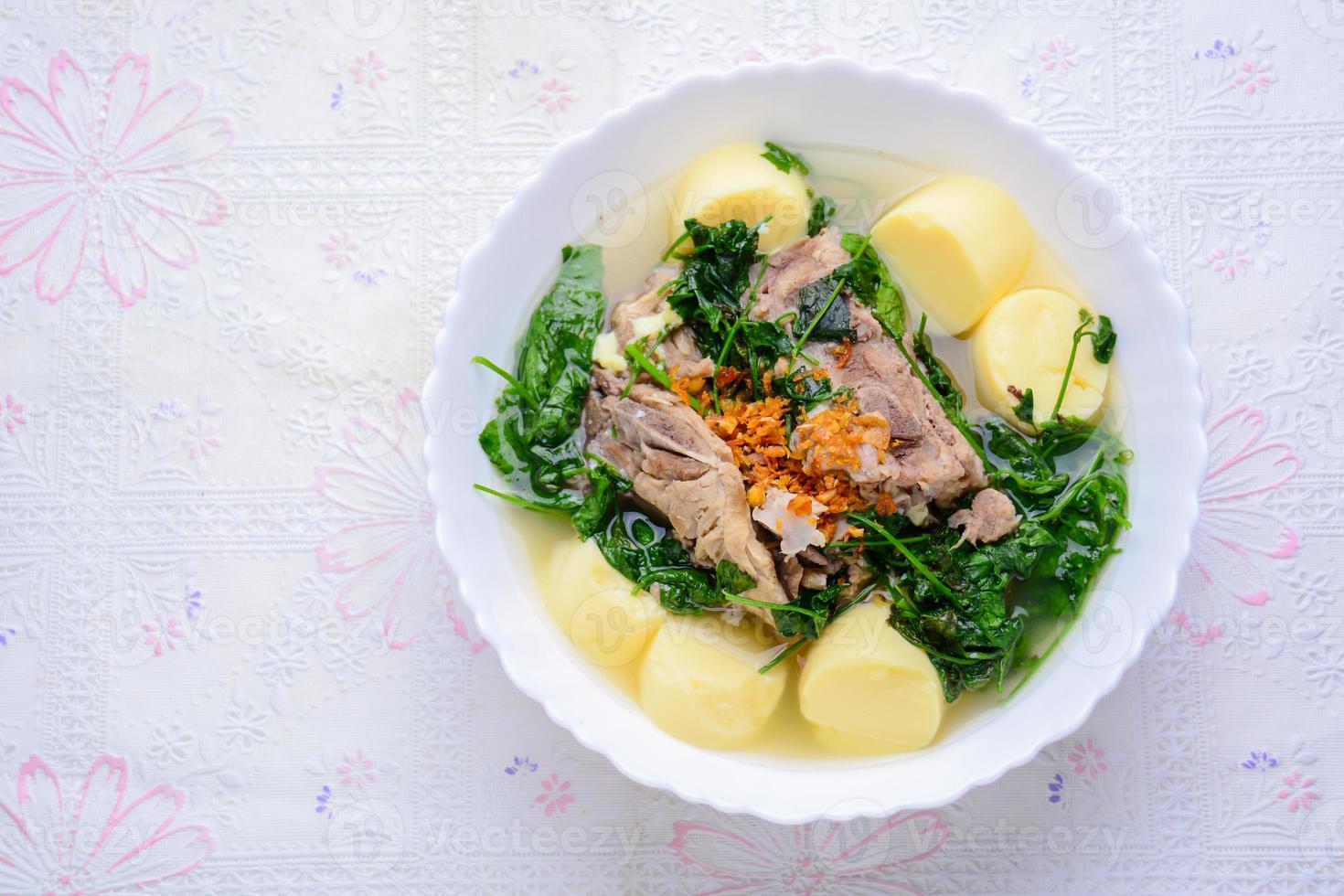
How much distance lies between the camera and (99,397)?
3.26 m

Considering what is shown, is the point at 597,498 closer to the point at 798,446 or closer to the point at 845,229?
the point at 798,446

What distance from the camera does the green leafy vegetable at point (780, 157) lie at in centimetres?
302

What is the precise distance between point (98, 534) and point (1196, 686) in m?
3.41

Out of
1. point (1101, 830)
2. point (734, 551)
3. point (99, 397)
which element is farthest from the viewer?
point (99, 397)

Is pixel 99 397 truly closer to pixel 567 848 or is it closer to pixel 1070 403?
pixel 567 848

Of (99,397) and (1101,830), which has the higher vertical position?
(99,397)

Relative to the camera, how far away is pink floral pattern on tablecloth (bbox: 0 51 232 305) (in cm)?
329

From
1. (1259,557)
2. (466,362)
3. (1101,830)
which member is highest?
(466,362)

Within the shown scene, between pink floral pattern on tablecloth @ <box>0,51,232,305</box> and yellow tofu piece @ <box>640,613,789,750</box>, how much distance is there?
196cm

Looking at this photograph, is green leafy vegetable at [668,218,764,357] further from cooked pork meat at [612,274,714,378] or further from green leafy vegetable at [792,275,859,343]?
green leafy vegetable at [792,275,859,343]

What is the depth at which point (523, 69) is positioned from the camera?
128 inches

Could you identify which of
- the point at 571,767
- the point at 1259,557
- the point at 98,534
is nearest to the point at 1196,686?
the point at 1259,557

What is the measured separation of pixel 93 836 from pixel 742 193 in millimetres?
2771

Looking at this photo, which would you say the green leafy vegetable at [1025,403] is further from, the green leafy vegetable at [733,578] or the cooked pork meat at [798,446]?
the green leafy vegetable at [733,578]
